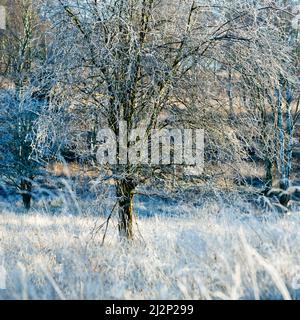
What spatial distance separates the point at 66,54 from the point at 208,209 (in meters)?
2.93

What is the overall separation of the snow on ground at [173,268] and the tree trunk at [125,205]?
119 cm

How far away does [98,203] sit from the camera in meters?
6.23

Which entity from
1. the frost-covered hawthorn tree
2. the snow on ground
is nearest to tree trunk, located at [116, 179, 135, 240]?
the frost-covered hawthorn tree

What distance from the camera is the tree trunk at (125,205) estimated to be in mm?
6312

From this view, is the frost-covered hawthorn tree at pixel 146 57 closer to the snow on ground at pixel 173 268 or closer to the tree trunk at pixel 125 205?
the tree trunk at pixel 125 205

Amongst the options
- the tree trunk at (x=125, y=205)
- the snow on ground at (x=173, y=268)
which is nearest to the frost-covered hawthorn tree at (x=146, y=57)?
the tree trunk at (x=125, y=205)

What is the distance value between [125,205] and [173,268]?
292cm

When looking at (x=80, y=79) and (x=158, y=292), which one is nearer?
(x=158, y=292)

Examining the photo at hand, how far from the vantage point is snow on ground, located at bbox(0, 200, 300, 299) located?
303cm

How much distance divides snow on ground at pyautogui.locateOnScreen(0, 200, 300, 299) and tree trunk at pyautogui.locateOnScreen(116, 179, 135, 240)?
119cm

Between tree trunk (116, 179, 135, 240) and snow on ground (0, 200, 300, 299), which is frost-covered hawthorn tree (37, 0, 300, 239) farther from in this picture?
snow on ground (0, 200, 300, 299)

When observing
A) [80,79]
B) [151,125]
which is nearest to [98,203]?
[151,125]

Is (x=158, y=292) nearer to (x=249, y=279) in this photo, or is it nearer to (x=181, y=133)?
(x=249, y=279)

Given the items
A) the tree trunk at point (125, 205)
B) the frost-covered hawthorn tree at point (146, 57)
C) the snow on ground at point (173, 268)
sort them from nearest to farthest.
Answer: the snow on ground at point (173, 268)
the frost-covered hawthorn tree at point (146, 57)
the tree trunk at point (125, 205)
